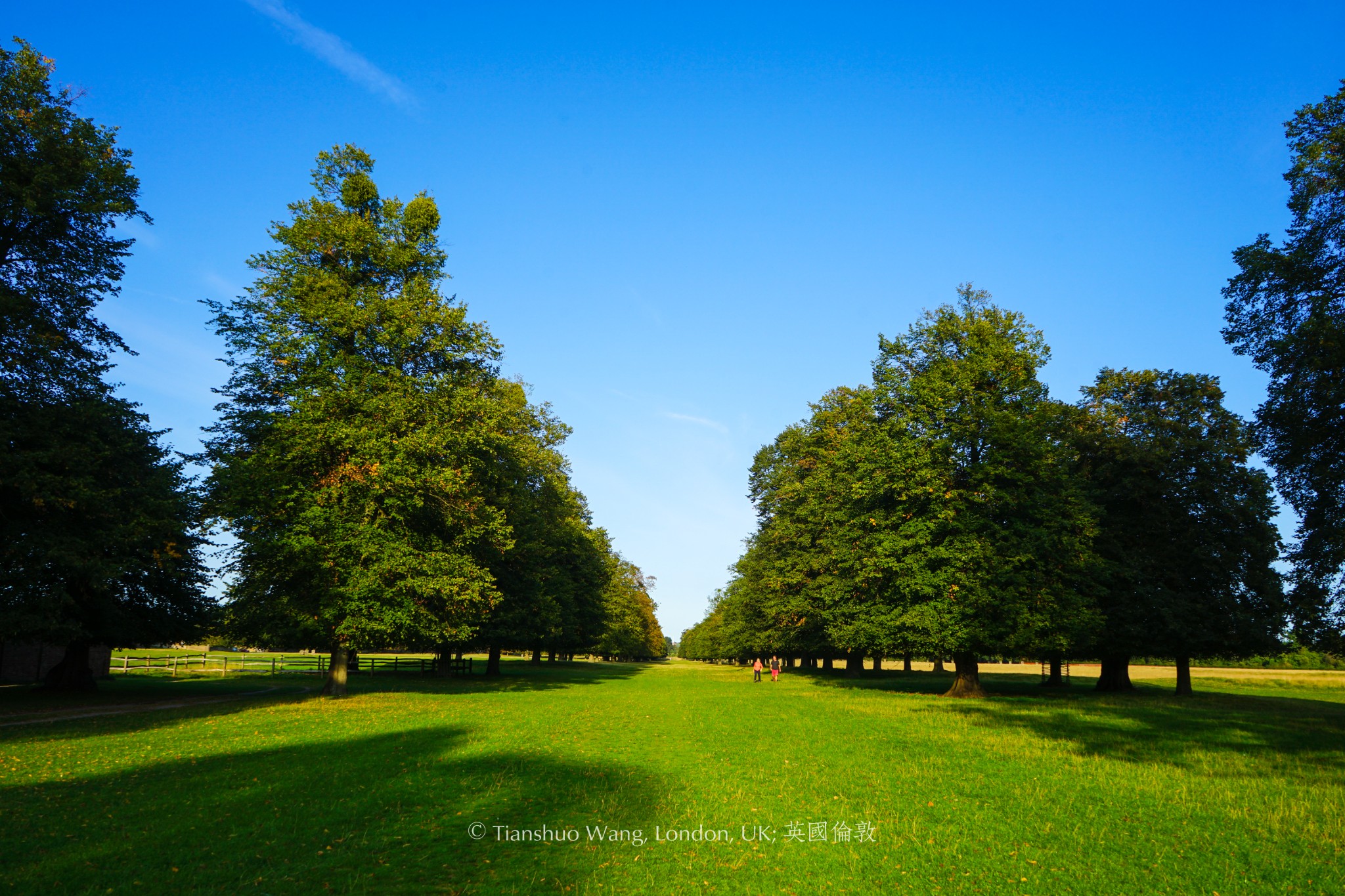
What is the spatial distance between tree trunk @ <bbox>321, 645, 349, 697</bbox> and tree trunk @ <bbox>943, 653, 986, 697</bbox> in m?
26.9

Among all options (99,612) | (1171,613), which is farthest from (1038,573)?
(99,612)

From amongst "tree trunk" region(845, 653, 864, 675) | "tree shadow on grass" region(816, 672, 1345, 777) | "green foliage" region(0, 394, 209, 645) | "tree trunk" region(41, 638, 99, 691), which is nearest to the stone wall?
"tree trunk" region(41, 638, 99, 691)

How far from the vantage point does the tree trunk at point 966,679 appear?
111ft

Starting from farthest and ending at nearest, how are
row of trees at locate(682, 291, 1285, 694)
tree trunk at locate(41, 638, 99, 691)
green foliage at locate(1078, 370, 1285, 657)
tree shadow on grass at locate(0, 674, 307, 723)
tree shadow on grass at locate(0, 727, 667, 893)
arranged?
green foliage at locate(1078, 370, 1285, 657) < row of trees at locate(682, 291, 1285, 694) < tree trunk at locate(41, 638, 99, 691) < tree shadow on grass at locate(0, 674, 307, 723) < tree shadow on grass at locate(0, 727, 667, 893)

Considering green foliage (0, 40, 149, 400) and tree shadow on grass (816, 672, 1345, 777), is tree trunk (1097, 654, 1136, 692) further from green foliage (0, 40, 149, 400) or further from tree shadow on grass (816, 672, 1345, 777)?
green foliage (0, 40, 149, 400)

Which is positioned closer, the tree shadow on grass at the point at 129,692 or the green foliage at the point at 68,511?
the green foliage at the point at 68,511

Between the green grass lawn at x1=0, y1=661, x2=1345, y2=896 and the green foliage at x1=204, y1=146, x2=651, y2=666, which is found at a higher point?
the green foliage at x1=204, y1=146, x2=651, y2=666

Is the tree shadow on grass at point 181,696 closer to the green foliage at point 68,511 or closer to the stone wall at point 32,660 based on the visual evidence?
the stone wall at point 32,660

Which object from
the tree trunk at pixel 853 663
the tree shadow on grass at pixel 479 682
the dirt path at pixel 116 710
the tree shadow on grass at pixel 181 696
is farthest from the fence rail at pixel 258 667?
the tree trunk at pixel 853 663

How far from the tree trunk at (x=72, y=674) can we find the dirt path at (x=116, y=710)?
19.7 ft

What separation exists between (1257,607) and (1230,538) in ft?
11.1

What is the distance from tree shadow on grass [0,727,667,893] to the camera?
732 cm

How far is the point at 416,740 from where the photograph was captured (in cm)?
1669

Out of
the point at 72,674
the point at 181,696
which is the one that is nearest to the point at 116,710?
the point at 181,696
